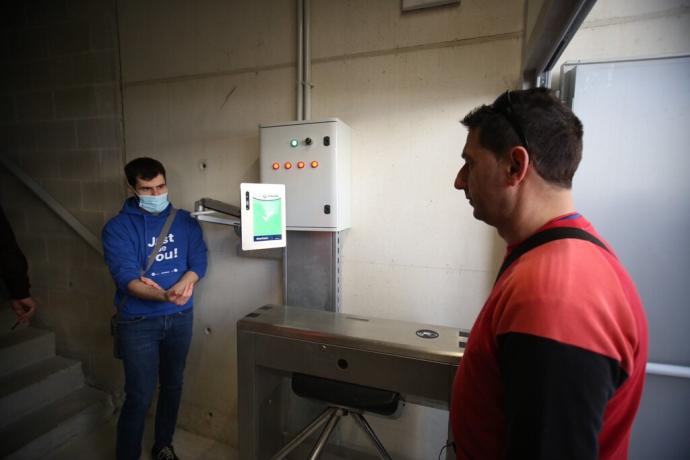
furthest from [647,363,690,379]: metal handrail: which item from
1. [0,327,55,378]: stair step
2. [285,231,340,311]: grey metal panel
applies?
[0,327,55,378]: stair step

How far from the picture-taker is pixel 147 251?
155 centimetres

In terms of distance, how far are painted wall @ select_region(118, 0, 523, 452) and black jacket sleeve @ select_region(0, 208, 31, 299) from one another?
2.35ft

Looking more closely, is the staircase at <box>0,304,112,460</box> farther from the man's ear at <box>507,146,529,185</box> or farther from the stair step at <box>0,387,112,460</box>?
the man's ear at <box>507,146,529,185</box>

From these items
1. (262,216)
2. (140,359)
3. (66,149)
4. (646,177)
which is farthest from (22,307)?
(646,177)

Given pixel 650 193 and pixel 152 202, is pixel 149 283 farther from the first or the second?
pixel 650 193

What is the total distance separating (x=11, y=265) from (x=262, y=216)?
4.17 ft

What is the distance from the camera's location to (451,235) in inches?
56.2

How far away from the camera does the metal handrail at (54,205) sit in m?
2.12

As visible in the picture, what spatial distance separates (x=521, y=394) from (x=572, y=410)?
6 centimetres

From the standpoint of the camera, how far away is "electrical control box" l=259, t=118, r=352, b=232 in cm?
137

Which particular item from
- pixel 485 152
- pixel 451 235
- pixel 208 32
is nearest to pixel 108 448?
pixel 451 235

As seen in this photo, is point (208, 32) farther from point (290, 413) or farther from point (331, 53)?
point (290, 413)

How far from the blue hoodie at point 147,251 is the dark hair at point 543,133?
1.50m

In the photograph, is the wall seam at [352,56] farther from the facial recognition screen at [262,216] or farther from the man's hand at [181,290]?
the man's hand at [181,290]
